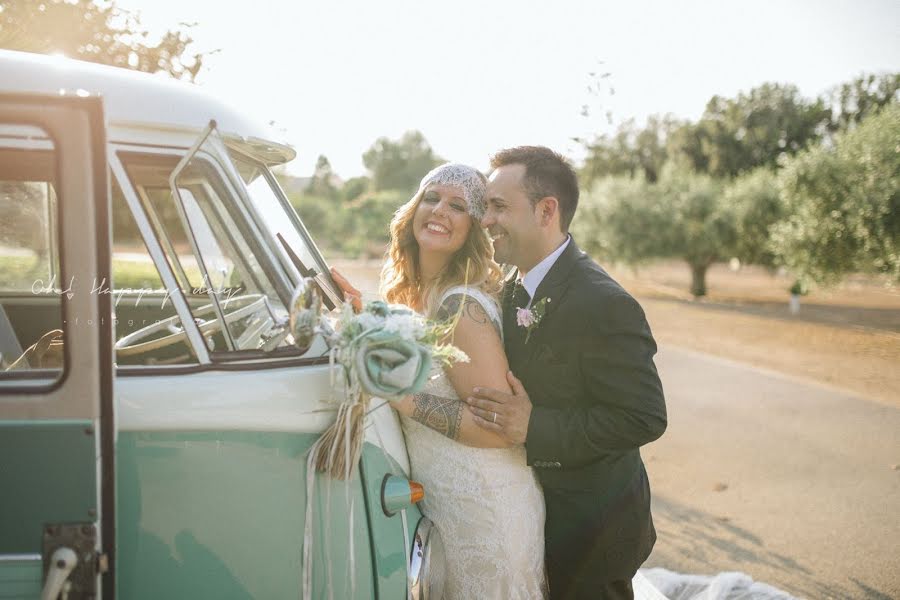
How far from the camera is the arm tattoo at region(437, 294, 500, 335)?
2.53 m

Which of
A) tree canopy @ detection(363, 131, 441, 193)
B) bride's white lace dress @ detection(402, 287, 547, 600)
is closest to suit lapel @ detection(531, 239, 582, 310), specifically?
bride's white lace dress @ detection(402, 287, 547, 600)

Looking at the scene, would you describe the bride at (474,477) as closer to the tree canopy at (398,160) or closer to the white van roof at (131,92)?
the white van roof at (131,92)

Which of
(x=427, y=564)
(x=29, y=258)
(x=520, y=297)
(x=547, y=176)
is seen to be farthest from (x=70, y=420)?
(x=29, y=258)

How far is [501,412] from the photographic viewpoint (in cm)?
238

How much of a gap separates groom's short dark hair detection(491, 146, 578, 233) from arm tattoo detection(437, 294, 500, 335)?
0.50 metres

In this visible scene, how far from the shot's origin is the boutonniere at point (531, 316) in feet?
8.53

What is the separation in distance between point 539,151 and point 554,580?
5.50 feet

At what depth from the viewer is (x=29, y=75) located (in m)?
1.95

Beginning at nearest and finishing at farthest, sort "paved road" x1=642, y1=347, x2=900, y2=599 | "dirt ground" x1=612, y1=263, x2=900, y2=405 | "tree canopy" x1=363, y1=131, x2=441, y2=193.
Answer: "paved road" x1=642, y1=347, x2=900, y2=599 < "dirt ground" x1=612, y1=263, x2=900, y2=405 < "tree canopy" x1=363, y1=131, x2=441, y2=193

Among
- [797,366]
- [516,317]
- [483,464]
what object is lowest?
[797,366]

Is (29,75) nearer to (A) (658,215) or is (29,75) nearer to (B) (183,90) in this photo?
(B) (183,90)

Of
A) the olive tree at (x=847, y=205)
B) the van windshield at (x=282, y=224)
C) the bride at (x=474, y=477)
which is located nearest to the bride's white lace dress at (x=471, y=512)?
the bride at (x=474, y=477)

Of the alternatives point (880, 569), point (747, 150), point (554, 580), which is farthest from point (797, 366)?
point (747, 150)

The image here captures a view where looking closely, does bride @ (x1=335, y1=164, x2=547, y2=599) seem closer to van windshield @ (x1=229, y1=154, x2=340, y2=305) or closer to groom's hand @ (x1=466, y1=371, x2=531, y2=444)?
groom's hand @ (x1=466, y1=371, x2=531, y2=444)
